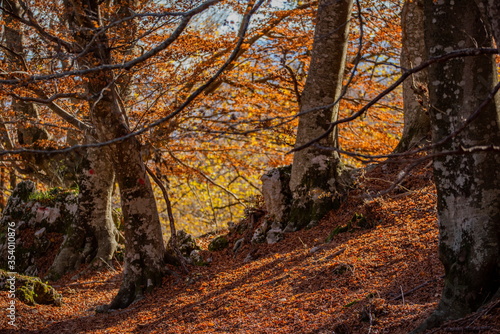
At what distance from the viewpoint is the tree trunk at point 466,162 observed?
3.01 metres

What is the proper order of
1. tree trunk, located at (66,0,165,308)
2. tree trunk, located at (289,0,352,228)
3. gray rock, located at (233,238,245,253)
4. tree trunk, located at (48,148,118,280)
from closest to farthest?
tree trunk, located at (66,0,165,308)
tree trunk, located at (289,0,352,228)
gray rock, located at (233,238,245,253)
tree trunk, located at (48,148,118,280)

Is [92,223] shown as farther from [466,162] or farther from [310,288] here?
[466,162]

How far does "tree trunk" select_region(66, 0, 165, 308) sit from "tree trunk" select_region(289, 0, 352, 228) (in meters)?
2.30

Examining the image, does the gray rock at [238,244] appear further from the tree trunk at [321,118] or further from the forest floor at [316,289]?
the tree trunk at [321,118]

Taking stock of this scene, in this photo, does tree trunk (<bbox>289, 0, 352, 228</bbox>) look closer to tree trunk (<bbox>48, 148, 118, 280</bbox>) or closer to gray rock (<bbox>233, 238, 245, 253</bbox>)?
gray rock (<bbox>233, 238, 245, 253</bbox>)

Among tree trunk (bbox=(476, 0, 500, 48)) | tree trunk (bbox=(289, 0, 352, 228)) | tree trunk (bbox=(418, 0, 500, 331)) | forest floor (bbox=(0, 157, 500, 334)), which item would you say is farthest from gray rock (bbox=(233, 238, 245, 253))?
tree trunk (bbox=(476, 0, 500, 48))

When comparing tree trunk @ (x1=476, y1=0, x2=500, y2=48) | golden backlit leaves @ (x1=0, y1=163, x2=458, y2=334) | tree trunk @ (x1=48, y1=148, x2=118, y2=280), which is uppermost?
tree trunk @ (x1=476, y1=0, x2=500, y2=48)

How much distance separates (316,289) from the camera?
4.88 m

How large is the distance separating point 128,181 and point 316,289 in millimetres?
3176

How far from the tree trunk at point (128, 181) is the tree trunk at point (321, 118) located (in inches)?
90.4

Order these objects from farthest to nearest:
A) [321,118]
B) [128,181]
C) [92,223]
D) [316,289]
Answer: [92,223] → [321,118] → [128,181] → [316,289]

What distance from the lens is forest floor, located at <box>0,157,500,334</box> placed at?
12.6 ft

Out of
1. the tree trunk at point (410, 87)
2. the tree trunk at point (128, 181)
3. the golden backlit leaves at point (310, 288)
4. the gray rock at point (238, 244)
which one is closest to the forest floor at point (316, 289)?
the golden backlit leaves at point (310, 288)

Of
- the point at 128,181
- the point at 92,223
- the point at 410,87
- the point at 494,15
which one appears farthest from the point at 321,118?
the point at 92,223
